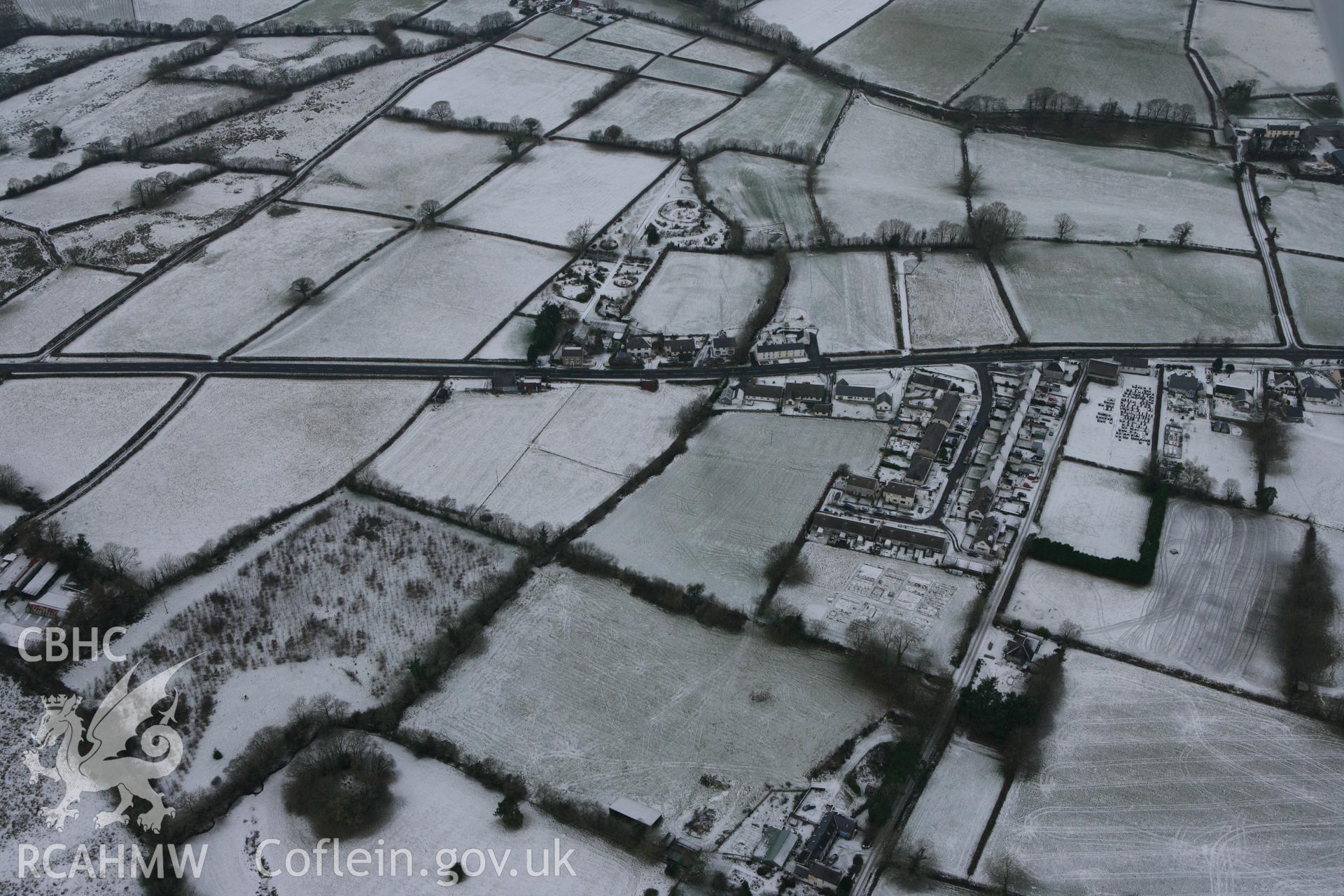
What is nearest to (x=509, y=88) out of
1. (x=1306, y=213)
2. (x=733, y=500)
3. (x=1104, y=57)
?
(x=1104, y=57)

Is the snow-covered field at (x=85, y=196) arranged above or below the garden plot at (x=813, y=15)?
below

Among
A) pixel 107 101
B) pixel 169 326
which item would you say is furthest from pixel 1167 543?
pixel 107 101

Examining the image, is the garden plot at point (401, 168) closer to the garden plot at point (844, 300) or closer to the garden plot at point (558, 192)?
the garden plot at point (558, 192)

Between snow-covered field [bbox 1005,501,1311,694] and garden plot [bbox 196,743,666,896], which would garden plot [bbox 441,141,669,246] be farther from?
garden plot [bbox 196,743,666,896]

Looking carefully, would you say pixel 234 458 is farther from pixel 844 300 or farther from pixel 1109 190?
pixel 1109 190

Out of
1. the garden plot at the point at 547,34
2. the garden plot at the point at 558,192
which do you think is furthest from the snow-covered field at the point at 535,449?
the garden plot at the point at 547,34

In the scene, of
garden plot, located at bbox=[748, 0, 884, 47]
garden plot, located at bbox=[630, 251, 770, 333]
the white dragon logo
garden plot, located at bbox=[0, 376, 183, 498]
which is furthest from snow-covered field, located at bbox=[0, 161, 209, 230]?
garden plot, located at bbox=[748, 0, 884, 47]

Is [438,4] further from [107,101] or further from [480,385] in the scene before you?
[480,385]
